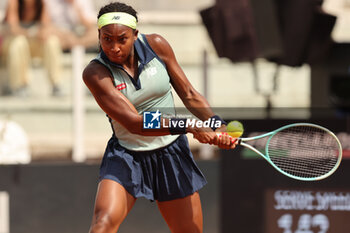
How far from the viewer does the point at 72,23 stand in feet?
22.1

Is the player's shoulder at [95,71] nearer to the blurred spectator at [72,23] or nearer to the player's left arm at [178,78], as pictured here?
the player's left arm at [178,78]

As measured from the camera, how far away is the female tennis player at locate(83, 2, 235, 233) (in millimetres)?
3939

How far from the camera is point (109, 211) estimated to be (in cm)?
393

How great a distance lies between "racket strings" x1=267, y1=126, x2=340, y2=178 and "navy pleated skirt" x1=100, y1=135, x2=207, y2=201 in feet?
3.44

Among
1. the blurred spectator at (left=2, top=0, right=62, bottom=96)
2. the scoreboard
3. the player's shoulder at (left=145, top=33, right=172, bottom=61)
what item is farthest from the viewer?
the blurred spectator at (left=2, top=0, right=62, bottom=96)

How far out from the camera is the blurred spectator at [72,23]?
673 centimetres

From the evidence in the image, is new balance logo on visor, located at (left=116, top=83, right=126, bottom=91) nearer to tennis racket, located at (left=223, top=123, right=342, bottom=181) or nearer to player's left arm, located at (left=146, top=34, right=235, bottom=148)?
player's left arm, located at (left=146, top=34, right=235, bottom=148)

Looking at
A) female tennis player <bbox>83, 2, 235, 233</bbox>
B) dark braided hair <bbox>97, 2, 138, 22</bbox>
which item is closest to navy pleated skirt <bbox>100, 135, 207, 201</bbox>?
female tennis player <bbox>83, 2, 235, 233</bbox>

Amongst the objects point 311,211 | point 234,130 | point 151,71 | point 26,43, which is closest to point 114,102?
point 151,71

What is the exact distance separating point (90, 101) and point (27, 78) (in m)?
0.56

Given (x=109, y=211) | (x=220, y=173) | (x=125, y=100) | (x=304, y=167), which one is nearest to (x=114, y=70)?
(x=125, y=100)

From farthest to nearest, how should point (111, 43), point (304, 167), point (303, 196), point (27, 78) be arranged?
point (27, 78)
point (303, 196)
point (304, 167)
point (111, 43)

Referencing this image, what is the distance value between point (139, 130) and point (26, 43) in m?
2.97

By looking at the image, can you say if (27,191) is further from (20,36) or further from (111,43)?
(111,43)
